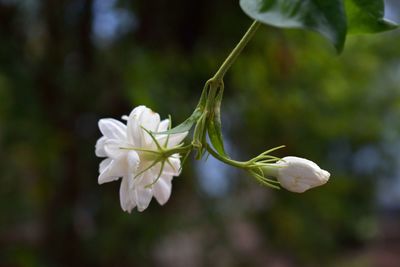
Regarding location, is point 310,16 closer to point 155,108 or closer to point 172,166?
point 172,166

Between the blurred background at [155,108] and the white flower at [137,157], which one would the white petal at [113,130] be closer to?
the white flower at [137,157]

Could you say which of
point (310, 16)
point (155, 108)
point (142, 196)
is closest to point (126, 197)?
point (142, 196)

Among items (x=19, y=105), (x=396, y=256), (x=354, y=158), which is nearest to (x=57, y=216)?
(x=19, y=105)

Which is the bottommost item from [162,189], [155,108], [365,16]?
[155,108]

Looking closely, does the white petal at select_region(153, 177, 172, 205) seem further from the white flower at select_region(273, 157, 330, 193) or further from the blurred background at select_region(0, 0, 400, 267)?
the blurred background at select_region(0, 0, 400, 267)

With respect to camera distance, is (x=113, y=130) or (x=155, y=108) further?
(x=155, y=108)

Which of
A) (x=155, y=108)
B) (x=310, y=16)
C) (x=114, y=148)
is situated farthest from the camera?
(x=155, y=108)

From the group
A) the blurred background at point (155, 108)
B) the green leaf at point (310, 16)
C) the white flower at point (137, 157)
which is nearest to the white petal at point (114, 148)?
the white flower at point (137, 157)
